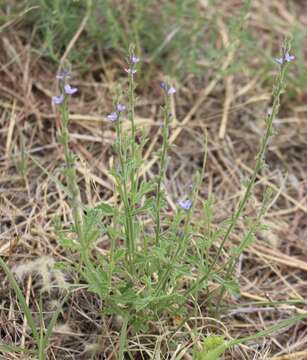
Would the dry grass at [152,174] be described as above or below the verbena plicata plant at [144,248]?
below

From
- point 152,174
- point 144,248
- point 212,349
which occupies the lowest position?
point 152,174

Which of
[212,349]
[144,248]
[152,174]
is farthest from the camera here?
[152,174]

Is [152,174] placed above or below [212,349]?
below

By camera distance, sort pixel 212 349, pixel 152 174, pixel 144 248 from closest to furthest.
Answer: pixel 212 349 < pixel 144 248 < pixel 152 174

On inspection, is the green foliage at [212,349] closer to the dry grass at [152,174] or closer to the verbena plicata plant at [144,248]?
the verbena plicata plant at [144,248]

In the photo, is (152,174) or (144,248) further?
(152,174)

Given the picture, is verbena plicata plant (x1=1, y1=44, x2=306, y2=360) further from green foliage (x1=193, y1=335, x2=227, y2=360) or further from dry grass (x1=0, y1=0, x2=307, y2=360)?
dry grass (x1=0, y1=0, x2=307, y2=360)

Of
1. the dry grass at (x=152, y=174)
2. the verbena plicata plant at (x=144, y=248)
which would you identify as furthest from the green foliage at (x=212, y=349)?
the dry grass at (x=152, y=174)

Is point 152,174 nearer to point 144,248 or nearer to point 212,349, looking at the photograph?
point 144,248

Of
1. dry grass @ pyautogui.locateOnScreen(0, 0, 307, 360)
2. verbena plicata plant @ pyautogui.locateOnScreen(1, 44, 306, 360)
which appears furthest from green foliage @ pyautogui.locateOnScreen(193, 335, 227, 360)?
dry grass @ pyautogui.locateOnScreen(0, 0, 307, 360)

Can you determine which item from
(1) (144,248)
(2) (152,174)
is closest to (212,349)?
(1) (144,248)
